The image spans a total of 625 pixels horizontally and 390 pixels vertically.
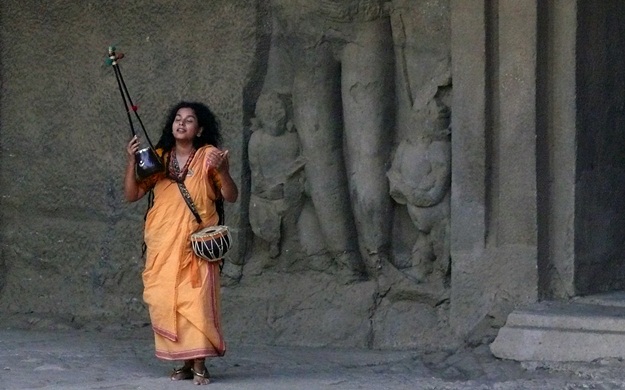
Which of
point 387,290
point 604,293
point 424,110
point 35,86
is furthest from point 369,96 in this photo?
point 35,86

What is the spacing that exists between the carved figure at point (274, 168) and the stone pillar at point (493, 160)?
884 millimetres

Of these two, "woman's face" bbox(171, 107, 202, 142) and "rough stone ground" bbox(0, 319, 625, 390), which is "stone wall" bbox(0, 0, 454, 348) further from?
"woman's face" bbox(171, 107, 202, 142)

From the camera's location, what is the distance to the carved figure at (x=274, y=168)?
716 centimetres

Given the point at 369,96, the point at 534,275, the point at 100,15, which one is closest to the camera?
the point at 534,275

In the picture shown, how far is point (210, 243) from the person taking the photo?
5.71 meters

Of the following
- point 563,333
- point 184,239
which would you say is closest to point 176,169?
point 184,239

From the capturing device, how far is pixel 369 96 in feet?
22.8

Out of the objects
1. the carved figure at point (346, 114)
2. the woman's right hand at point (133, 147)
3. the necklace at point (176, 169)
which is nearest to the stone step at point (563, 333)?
the carved figure at point (346, 114)

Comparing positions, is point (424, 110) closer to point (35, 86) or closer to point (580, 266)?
point (580, 266)

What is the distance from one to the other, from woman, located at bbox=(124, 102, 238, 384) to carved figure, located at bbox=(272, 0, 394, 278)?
123cm

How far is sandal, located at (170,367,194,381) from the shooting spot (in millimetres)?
5941

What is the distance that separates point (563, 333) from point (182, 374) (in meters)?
1.59

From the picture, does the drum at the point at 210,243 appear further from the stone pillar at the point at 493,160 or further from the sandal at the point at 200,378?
the stone pillar at the point at 493,160

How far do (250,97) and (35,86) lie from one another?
132 centimetres
